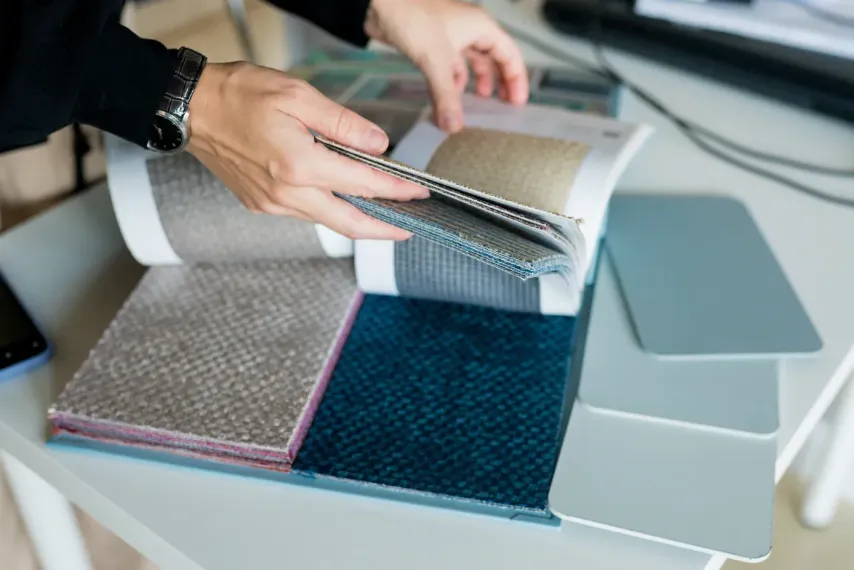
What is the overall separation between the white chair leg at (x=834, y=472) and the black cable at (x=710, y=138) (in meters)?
0.20

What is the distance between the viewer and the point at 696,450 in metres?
0.44

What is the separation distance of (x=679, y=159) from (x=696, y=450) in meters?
0.39

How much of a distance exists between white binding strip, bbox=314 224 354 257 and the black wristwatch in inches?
4.8

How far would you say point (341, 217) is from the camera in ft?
1.59

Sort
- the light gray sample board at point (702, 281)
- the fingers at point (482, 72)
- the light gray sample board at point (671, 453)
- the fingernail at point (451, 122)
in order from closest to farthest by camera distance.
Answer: the light gray sample board at point (671, 453)
the light gray sample board at point (702, 281)
the fingernail at point (451, 122)
the fingers at point (482, 72)

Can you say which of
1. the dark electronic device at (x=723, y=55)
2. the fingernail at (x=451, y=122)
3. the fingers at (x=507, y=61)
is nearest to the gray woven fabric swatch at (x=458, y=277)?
the fingernail at (x=451, y=122)

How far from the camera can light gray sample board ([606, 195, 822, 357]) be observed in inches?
20.0

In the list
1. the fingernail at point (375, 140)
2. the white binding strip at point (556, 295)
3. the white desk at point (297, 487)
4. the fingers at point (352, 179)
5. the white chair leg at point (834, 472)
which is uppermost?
the fingernail at point (375, 140)

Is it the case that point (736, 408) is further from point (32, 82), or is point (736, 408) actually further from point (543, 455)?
point (32, 82)

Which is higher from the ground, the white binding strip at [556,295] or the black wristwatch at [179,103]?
the black wristwatch at [179,103]

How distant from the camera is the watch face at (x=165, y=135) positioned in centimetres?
48

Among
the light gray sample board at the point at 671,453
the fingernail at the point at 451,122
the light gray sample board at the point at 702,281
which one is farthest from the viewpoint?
the fingernail at the point at 451,122

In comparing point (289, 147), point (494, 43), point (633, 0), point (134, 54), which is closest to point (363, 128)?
point (289, 147)

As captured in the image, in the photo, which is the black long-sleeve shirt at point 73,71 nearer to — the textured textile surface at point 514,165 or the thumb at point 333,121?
the thumb at point 333,121
